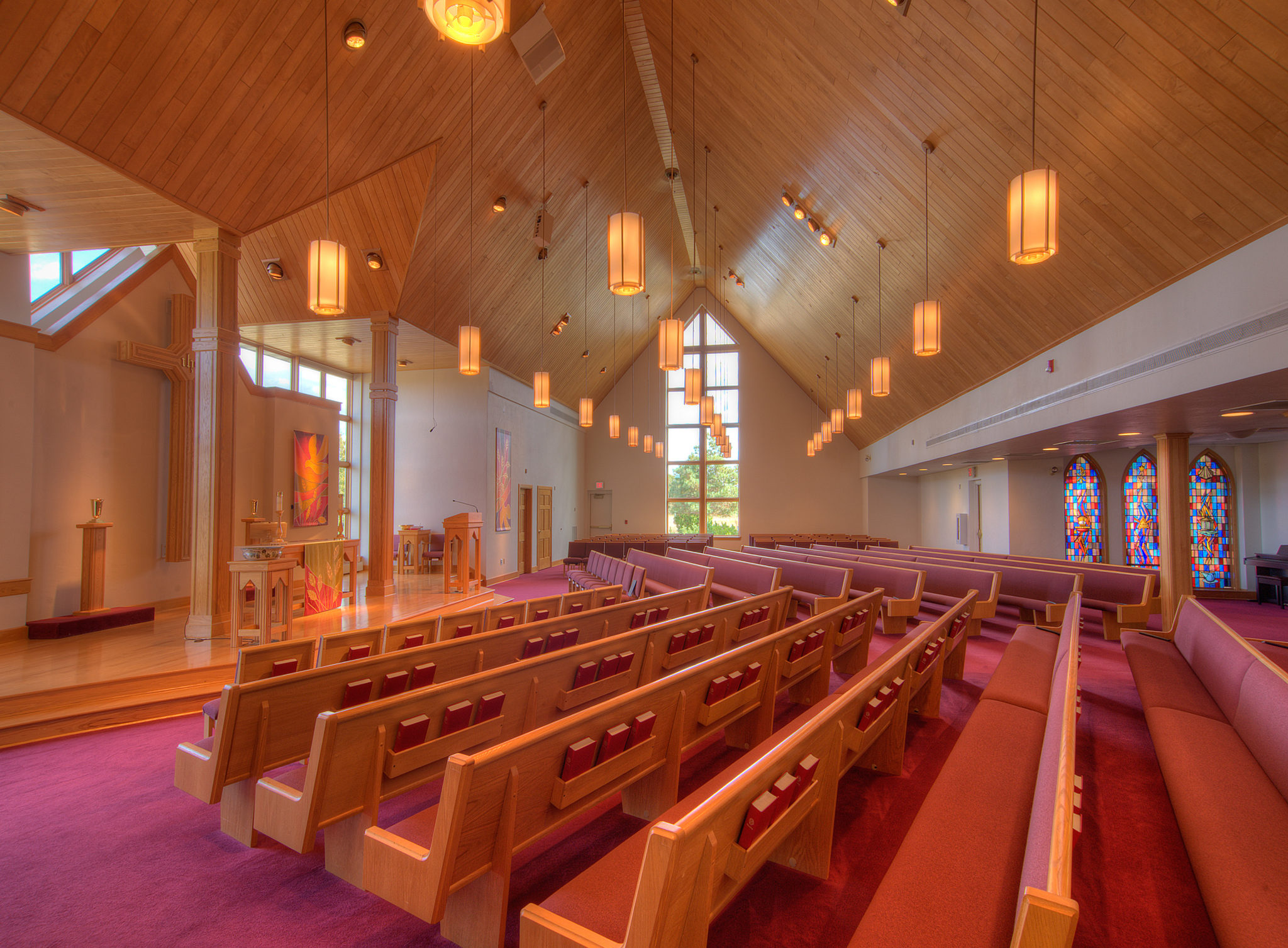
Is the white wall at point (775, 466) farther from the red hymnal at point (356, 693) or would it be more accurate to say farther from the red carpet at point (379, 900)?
the red hymnal at point (356, 693)

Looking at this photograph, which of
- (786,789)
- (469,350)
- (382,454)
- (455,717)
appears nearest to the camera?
(786,789)

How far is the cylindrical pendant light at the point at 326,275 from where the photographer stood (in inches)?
155

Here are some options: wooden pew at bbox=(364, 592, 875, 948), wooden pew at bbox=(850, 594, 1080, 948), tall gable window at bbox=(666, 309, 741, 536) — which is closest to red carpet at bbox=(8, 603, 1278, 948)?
wooden pew at bbox=(364, 592, 875, 948)

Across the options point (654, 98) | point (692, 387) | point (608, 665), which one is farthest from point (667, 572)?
point (654, 98)

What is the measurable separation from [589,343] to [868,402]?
5.66 metres

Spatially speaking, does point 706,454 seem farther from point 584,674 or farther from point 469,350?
point 584,674

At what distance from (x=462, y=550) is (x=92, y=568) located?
3.54 meters

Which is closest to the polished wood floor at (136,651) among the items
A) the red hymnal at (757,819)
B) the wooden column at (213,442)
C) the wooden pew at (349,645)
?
the wooden column at (213,442)

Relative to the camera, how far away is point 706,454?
15398mm

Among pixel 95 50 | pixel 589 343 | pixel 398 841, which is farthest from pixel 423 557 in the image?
→ pixel 398 841

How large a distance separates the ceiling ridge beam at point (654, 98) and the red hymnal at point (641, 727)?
6949 mm

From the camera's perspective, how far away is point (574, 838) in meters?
1.99

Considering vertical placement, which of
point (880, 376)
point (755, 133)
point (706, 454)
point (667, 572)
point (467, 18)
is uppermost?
point (755, 133)

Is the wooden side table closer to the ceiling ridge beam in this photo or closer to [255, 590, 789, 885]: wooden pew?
[255, 590, 789, 885]: wooden pew
